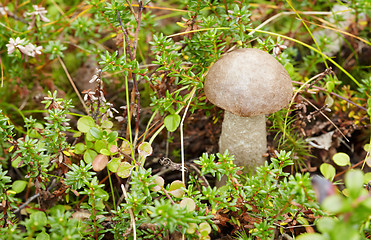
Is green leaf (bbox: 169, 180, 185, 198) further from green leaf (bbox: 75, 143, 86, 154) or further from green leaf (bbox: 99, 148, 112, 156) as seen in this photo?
green leaf (bbox: 75, 143, 86, 154)

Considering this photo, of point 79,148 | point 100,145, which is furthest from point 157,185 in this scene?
point 79,148

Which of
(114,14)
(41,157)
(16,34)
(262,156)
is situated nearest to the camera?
(41,157)

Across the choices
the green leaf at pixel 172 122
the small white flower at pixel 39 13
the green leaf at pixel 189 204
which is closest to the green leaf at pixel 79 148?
the green leaf at pixel 172 122

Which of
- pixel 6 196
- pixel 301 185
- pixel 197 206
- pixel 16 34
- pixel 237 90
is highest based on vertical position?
pixel 16 34

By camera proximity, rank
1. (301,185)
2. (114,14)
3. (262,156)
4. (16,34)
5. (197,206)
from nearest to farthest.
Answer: (301,185) → (197,206) → (114,14) → (262,156) → (16,34)

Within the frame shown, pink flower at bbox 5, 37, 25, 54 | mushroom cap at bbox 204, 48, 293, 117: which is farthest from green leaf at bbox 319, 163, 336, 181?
pink flower at bbox 5, 37, 25, 54

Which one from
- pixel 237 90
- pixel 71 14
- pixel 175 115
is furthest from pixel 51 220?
pixel 71 14

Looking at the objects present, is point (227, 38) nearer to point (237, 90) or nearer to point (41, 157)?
point (237, 90)

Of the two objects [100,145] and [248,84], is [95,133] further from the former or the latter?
[248,84]

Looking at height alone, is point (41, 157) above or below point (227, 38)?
below
